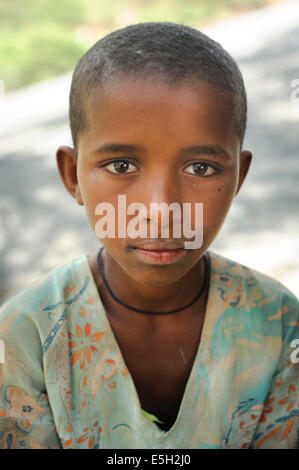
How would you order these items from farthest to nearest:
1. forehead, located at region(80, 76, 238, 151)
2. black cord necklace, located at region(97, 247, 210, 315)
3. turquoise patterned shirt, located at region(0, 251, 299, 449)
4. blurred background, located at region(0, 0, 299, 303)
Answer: blurred background, located at region(0, 0, 299, 303), black cord necklace, located at region(97, 247, 210, 315), turquoise patterned shirt, located at region(0, 251, 299, 449), forehead, located at region(80, 76, 238, 151)

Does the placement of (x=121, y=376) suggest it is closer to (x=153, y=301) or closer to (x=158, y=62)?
(x=153, y=301)

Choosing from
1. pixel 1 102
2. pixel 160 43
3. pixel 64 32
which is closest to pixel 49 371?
pixel 160 43

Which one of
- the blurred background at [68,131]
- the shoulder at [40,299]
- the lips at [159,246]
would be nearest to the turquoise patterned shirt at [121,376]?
the shoulder at [40,299]

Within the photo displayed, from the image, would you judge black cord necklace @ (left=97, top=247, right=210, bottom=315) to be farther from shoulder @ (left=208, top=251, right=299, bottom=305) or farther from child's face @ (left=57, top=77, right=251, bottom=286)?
child's face @ (left=57, top=77, right=251, bottom=286)

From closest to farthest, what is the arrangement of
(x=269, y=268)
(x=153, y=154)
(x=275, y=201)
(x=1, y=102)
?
1. (x=153, y=154)
2. (x=269, y=268)
3. (x=275, y=201)
4. (x=1, y=102)

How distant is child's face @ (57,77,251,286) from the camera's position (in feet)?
3.80

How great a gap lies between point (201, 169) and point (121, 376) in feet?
1.88

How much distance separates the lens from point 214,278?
62.6 inches

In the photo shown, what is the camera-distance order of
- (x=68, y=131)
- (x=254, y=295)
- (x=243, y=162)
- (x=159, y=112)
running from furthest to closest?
(x=68, y=131)
(x=254, y=295)
(x=243, y=162)
(x=159, y=112)

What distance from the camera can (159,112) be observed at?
45.3 inches

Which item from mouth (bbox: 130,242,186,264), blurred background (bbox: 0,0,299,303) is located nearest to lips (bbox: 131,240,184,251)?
mouth (bbox: 130,242,186,264)

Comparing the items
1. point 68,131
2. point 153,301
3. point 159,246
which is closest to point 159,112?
point 159,246
